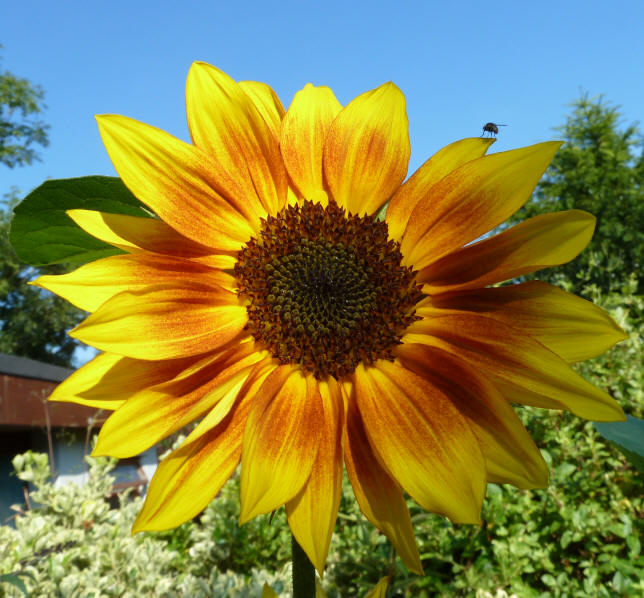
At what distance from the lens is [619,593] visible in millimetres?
2064

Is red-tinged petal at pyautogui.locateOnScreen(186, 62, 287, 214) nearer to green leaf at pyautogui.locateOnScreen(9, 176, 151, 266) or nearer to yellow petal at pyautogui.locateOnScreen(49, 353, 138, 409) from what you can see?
green leaf at pyautogui.locateOnScreen(9, 176, 151, 266)

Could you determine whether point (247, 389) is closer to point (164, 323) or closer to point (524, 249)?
point (164, 323)

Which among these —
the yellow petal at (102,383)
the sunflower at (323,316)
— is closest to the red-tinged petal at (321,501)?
the sunflower at (323,316)

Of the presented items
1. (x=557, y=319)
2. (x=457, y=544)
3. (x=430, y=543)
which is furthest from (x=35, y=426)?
(x=557, y=319)

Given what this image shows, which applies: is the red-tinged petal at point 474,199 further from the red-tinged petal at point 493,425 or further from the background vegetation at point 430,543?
the background vegetation at point 430,543

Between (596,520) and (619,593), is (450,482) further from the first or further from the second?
(596,520)

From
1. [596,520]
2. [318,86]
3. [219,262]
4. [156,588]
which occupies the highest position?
[318,86]

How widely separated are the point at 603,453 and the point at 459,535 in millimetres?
881

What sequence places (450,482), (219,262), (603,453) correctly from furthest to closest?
(603,453) → (219,262) → (450,482)

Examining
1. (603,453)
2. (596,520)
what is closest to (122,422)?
(596,520)

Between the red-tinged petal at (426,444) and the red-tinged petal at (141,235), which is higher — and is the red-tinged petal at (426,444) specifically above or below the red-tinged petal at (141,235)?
below

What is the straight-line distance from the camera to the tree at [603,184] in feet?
53.7

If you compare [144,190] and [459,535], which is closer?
[144,190]

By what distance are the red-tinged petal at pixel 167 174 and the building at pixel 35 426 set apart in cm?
508
